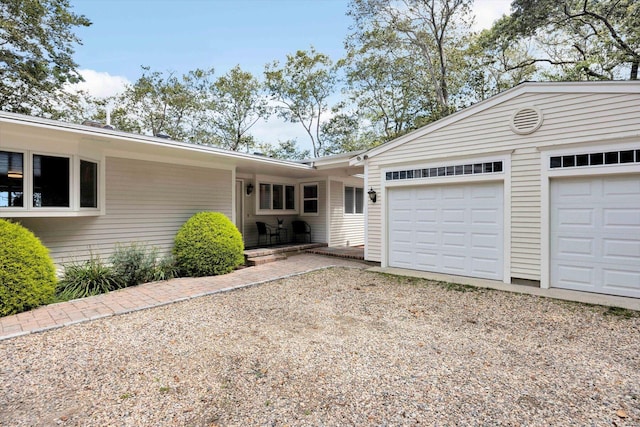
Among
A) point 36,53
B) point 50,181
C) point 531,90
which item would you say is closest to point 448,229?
point 531,90

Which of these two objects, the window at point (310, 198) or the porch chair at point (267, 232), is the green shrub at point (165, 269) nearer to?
the porch chair at point (267, 232)

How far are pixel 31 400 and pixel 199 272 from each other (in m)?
4.44

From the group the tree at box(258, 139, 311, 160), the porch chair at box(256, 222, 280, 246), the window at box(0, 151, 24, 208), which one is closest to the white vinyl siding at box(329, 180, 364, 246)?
the porch chair at box(256, 222, 280, 246)

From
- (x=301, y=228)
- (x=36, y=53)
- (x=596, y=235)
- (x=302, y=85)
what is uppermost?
(x=302, y=85)

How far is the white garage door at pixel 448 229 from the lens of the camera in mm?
6133

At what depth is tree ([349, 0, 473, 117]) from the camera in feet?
50.1

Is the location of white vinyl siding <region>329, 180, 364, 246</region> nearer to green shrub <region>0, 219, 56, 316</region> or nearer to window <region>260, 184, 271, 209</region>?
window <region>260, 184, 271, 209</region>

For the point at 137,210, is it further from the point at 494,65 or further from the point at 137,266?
the point at 494,65

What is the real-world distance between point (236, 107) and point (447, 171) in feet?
57.4

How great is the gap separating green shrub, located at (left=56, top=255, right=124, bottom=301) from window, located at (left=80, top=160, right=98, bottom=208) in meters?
1.10

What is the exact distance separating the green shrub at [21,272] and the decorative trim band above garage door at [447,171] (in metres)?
6.79

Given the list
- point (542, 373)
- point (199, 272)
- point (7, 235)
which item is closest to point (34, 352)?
point (7, 235)

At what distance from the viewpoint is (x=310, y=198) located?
11.5 meters

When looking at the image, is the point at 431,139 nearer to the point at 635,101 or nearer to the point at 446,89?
the point at 635,101
